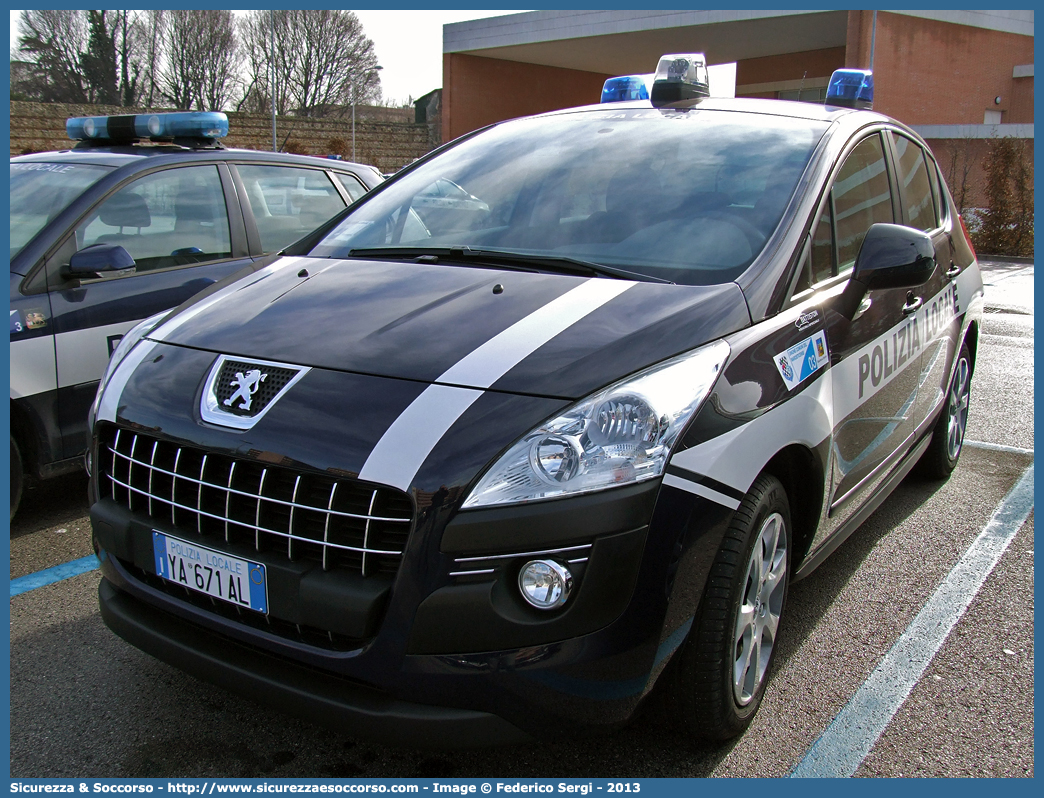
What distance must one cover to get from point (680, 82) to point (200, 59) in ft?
197

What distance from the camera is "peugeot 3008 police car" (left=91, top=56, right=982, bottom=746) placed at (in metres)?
1.90

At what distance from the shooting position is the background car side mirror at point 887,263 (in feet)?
9.16

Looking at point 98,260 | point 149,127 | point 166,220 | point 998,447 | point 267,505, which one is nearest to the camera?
A: point 267,505

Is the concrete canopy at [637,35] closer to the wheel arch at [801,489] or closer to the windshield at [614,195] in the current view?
the windshield at [614,195]

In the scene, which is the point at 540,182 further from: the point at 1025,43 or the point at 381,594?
the point at 1025,43

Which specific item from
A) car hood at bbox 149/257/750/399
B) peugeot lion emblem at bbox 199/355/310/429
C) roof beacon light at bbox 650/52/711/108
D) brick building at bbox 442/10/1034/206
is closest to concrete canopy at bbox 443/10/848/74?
brick building at bbox 442/10/1034/206

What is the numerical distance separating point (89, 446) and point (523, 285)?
1297 mm

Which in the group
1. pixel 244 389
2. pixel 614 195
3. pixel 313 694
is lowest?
pixel 313 694

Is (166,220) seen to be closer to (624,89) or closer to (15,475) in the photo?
(15,475)

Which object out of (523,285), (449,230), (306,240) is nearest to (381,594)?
(523,285)

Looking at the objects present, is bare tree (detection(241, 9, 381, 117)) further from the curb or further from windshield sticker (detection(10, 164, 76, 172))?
windshield sticker (detection(10, 164, 76, 172))

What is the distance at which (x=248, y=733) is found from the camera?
2.43 metres

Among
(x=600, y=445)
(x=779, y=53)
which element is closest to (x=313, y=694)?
(x=600, y=445)

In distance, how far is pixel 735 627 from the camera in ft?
7.38
